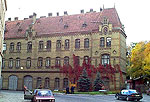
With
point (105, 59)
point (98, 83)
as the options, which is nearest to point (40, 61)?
Result: point (105, 59)

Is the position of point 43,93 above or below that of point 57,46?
below

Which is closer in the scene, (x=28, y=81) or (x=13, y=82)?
(x=28, y=81)

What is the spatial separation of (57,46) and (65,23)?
18.4ft

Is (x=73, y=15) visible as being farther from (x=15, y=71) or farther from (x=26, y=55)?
(x=15, y=71)

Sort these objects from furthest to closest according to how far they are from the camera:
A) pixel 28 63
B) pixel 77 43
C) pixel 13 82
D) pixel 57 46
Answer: pixel 13 82
pixel 28 63
pixel 57 46
pixel 77 43

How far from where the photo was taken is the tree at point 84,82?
41062mm

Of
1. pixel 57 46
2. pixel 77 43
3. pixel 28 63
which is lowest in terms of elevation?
pixel 28 63

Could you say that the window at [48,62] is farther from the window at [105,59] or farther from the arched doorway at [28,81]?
the window at [105,59]

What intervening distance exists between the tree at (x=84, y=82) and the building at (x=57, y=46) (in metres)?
3.92

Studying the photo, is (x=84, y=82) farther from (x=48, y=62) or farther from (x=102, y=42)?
(x=48, y=62)

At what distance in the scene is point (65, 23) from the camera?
50.2 meters

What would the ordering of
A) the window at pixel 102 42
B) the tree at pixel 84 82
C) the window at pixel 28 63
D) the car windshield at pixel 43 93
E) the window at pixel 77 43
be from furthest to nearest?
the window at pixel 28 63, the window at pixel 77 43, the window at pixel 102 42, the tree at pixel 84 82, the car windshield at pixel 43 93

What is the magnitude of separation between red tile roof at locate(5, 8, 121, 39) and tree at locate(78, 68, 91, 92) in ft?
30.8

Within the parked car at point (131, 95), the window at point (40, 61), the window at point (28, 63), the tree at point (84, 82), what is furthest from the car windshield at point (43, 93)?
the window at point (28, 63)
